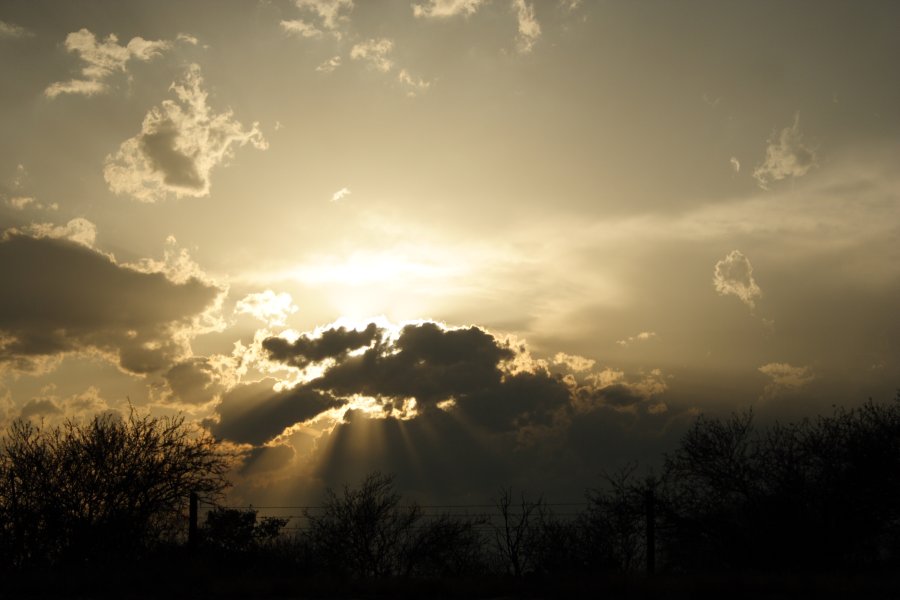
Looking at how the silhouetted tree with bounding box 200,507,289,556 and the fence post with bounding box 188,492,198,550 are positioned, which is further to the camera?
the silhouetted tree with bounding box 200,507,289,556

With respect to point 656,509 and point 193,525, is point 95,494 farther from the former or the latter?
point 656,509

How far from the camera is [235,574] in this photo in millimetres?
14352

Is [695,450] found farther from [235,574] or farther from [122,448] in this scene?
[122,448]

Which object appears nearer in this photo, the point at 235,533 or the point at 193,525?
the point at 193,525

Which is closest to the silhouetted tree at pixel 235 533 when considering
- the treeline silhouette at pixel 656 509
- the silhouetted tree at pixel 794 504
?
the treeline silhouette at pixel 656 509

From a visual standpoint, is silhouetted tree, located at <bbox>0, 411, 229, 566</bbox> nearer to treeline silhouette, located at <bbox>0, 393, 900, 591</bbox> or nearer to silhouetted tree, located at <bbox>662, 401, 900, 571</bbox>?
treeline silhouette, located at <bbox>0, 393, 900, 591</bbox>

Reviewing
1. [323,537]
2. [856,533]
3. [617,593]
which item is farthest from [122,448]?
[856,533]

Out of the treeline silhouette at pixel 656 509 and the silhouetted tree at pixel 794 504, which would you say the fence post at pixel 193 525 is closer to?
the treeline silhouette at pixel 656 509

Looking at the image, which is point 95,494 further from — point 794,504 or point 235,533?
point 794,504

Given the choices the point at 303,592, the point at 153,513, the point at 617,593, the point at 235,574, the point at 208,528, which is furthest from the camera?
the point at 208,528

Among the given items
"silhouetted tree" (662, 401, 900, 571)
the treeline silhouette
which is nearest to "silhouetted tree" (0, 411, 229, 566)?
the treeline silhouette

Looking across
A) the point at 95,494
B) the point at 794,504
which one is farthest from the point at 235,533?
the point at 794,504

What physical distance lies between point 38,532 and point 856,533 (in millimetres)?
28803

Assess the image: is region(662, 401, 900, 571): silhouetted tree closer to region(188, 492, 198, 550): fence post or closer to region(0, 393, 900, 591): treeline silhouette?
region(0, 393, 900, 591): treeline silhouette
